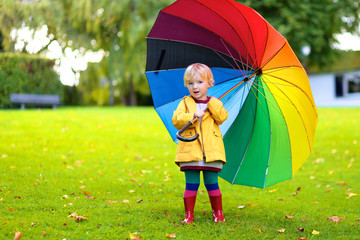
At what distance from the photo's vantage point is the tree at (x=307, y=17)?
21109 mm

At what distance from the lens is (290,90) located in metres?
4.52

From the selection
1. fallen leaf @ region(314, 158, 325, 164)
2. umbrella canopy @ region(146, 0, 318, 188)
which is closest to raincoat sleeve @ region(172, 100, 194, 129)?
umbrella canopy @ region(146, 0, 318, 188)

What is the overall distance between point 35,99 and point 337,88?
21.4 metres

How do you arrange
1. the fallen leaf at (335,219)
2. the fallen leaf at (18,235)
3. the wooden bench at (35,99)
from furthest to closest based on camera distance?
the wooden bench at (35,99) < the fallen leaf at (335,219) < the fallen leaf at (18,235)

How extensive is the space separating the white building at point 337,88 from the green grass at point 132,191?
17.3 metres

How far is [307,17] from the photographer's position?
70.9ft

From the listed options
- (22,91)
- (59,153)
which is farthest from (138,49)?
(59,153)

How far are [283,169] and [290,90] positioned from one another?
3.21 ft

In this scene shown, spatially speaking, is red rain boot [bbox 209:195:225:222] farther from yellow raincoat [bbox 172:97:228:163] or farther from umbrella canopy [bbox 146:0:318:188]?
umbrella canopy [bbox 146:0:318:188]

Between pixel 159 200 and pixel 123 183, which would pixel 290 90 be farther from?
pixel 123 183

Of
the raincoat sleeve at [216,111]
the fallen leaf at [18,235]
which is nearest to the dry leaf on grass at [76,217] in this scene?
the fallen leaf at [18,235]

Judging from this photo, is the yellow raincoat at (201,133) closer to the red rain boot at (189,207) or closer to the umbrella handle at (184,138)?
the umbrella handle at (184,138)

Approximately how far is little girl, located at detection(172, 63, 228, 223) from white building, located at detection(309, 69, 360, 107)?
80.9 ft

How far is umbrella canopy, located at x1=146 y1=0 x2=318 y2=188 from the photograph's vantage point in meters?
4.41
